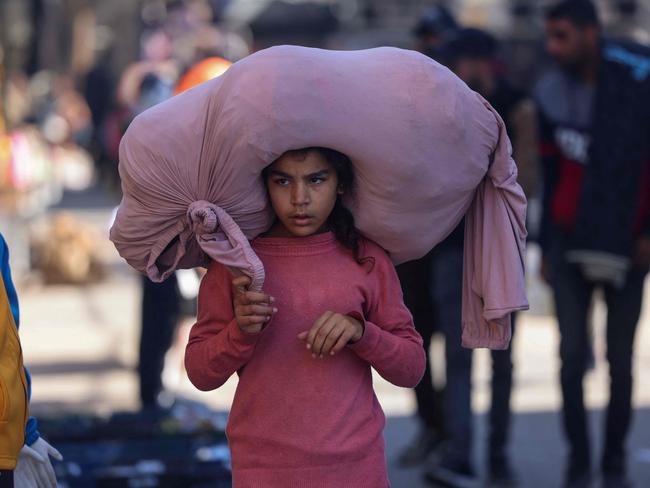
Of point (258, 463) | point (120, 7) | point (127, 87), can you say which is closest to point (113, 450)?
point (258, 463)

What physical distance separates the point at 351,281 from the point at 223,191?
365 millimetres

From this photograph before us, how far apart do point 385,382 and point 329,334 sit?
497cm

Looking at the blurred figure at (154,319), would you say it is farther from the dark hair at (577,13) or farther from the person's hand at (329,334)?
the person's hand at (329,334)

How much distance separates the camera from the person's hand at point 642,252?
221 inches

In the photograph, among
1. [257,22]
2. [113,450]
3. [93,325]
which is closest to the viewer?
[113,450]

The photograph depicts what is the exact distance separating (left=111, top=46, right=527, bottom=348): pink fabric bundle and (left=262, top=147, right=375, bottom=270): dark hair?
0.03 metres

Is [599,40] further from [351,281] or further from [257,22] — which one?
[257,22]

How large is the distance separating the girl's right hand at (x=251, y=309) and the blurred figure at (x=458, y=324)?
268cm

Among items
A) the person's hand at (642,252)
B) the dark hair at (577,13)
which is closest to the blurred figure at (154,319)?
the dark hair at (577,13)

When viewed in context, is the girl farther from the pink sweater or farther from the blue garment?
the blue garment

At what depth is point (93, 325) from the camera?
10.4m

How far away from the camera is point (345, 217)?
11.6ft

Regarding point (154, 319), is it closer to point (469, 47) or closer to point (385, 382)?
point (385, 382)

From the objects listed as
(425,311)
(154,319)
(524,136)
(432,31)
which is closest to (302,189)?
(524,136)
